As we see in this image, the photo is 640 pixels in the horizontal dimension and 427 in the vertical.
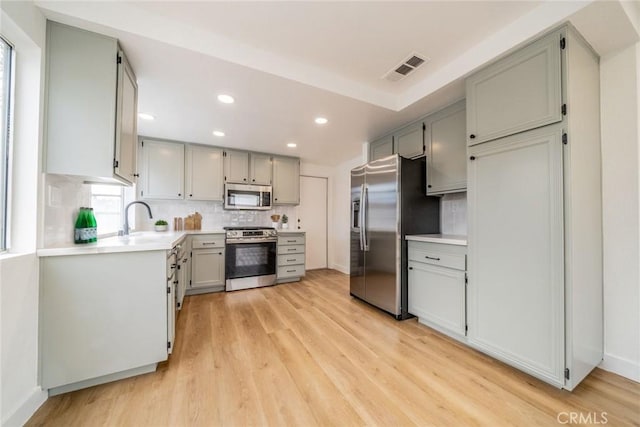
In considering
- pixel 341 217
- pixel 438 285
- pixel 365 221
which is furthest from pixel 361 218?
pixel 341 217

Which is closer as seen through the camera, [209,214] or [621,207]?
[621,207]

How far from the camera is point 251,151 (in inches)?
167

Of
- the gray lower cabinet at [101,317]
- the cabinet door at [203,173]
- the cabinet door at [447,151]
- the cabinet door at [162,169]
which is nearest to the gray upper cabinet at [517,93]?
the cabinet door at [447,151]

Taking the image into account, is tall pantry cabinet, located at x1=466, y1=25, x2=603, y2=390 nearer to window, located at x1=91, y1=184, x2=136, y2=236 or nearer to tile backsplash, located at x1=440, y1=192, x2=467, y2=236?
tile backsplash, located at x1=440, y1=192, x2=467, y2=236

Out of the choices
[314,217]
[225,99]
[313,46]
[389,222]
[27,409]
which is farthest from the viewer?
[314,217]

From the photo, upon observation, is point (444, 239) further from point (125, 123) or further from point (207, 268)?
point (207, 268)

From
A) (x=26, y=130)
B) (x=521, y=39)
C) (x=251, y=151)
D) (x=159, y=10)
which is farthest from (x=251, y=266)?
(x=521, y=39)

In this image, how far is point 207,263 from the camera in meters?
3.50

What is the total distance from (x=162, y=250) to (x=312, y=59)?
1949 mm

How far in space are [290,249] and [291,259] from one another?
17 cm

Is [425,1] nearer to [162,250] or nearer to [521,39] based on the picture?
[521,39]

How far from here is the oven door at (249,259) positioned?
3.62m

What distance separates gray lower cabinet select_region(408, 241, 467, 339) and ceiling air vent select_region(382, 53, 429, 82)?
1642 mm

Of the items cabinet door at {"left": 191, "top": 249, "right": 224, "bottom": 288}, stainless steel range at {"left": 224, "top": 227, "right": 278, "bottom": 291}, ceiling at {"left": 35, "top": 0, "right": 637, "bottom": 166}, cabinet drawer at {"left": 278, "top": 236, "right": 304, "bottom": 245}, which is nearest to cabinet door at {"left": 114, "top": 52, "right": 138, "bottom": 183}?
ceiling at {"left": 35, "top": 0, "right": 637, "bottom": 166}
